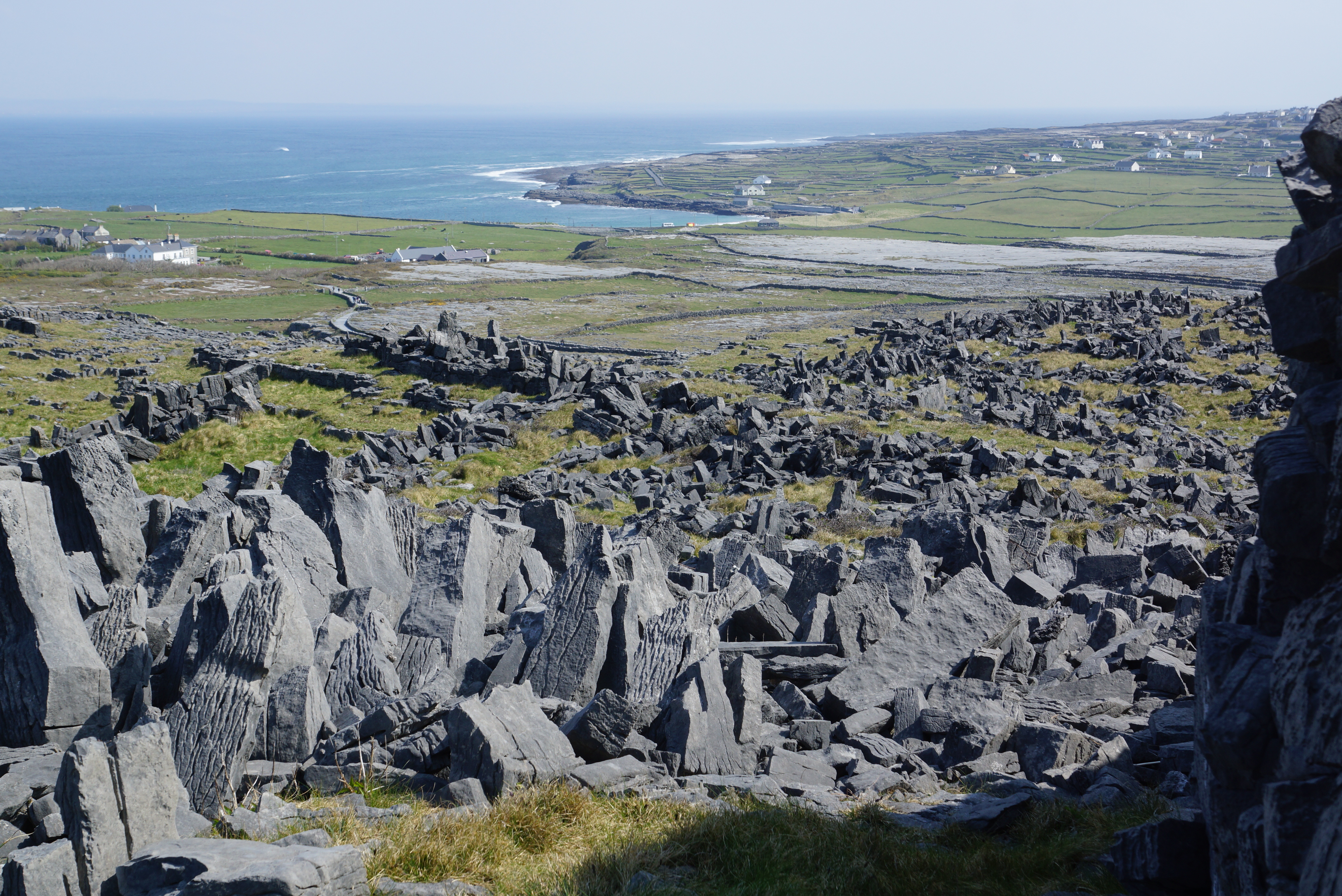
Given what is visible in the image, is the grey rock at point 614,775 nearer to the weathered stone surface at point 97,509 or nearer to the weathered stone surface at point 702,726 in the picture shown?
the weathered stone surface at point 702,726

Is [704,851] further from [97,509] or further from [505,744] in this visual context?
[97,509]

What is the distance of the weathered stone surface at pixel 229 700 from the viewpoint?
6.14m

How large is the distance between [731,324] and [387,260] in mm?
58499

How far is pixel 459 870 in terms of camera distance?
525 centimetres

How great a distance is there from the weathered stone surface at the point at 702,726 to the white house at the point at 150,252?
108164mm

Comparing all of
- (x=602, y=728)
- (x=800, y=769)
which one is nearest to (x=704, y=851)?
(x=602, y=728)

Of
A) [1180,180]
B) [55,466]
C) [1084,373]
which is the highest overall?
[1180,180]

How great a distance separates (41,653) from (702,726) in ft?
15.0

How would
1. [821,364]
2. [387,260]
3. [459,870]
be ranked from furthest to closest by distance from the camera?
[387,260] → [821,364] → [459,870]

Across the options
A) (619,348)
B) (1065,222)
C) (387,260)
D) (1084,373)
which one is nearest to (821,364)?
(1084,373)

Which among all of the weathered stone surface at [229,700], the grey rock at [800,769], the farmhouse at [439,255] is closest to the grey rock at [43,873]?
the weathered stone surface at [229,700]

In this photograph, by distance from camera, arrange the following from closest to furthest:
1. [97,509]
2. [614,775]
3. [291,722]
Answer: [614,775] < [291,722] < [97,509]

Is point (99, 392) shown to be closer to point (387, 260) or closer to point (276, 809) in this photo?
point (276, 809)

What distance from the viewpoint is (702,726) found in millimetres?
7039
